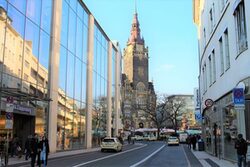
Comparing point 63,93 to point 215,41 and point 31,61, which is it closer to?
point 31,61

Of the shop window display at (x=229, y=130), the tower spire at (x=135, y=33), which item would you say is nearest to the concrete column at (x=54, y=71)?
the shop window display at (x=229, y=130)

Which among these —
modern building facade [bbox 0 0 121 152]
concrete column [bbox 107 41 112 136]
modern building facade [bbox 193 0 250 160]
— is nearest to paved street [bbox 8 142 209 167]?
modern building facade [bbox 193 0 250 160]

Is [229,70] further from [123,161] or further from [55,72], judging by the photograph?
[55,72]

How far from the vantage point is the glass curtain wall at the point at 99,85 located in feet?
169

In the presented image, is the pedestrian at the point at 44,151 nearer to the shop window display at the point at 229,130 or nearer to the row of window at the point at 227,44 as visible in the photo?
the shop window display at the point at 229,130

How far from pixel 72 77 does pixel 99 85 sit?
42.7ft

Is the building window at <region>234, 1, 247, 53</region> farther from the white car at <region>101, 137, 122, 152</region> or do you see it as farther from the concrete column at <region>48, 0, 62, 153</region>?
the white car at <region>101, 137, 122, 152</region>

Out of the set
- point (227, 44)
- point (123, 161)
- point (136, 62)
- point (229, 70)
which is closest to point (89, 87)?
point (123, 161)

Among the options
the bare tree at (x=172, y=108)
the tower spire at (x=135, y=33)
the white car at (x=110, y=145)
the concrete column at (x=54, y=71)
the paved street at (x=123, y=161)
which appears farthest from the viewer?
the tower spire at (x=135, y=33)

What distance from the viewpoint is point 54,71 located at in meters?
35.4

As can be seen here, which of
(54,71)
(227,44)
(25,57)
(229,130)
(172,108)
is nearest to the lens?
(229,130)

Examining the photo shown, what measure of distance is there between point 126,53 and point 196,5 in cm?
13290

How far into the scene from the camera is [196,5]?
5172cm

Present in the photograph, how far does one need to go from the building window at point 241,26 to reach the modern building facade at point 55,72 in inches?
501
